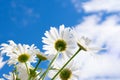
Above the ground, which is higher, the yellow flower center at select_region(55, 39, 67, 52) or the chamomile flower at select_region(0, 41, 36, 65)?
the yellow flower center at select_region(55, 39, 67, 52)

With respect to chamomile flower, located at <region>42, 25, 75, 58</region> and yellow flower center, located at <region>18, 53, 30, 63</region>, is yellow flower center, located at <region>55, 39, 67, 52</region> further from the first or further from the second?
yellow flower center, located at <region>18, 53, 30, 63</region>

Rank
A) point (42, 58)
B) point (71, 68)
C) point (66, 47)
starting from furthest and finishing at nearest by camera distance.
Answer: point (71, 68), point (66, 47), point (42, 58)

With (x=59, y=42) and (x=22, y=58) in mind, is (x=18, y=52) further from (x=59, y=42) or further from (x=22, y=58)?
(x=59, y=42)

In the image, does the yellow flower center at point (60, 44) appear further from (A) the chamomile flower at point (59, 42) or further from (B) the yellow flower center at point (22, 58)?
(B) the yellow flower center at point (22, 58)

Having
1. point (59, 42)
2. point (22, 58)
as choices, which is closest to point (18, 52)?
point (22, 58)

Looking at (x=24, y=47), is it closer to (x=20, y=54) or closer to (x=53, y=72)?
(x=20, y=54)

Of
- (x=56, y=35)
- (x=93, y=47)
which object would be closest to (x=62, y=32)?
(x=56, y=35)

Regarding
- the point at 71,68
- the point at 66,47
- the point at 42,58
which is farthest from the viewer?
the point at 71,68
